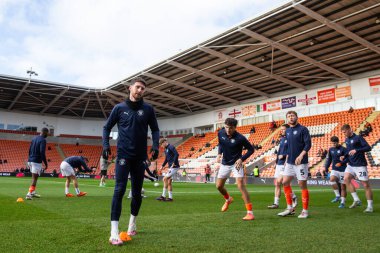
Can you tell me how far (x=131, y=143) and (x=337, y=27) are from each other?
21.0 meters

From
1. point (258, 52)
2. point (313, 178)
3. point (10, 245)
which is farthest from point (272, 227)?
point (258, 52)

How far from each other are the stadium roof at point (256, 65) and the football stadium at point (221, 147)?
0.49ft

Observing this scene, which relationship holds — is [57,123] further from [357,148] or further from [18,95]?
[357,148]

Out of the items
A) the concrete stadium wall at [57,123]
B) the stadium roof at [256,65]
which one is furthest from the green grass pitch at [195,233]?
the concrete stadium wall at [57,123]

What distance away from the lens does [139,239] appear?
4461mm

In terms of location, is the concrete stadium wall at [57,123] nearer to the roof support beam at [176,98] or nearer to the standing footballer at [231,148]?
the roof support beam at [176,98]

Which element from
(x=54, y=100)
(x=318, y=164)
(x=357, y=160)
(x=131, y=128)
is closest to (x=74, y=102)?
(x=54, y=100)

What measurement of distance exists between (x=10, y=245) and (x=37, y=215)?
2.87 m

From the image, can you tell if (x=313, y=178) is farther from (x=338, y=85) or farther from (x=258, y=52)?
(x=338, y=85)

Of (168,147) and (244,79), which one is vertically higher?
(244,79)

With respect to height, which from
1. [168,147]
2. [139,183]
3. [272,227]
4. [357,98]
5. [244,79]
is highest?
[244,79]

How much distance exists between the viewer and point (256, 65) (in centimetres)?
2972

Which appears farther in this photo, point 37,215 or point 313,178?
point 313,178

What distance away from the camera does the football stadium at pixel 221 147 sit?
4.62 m
